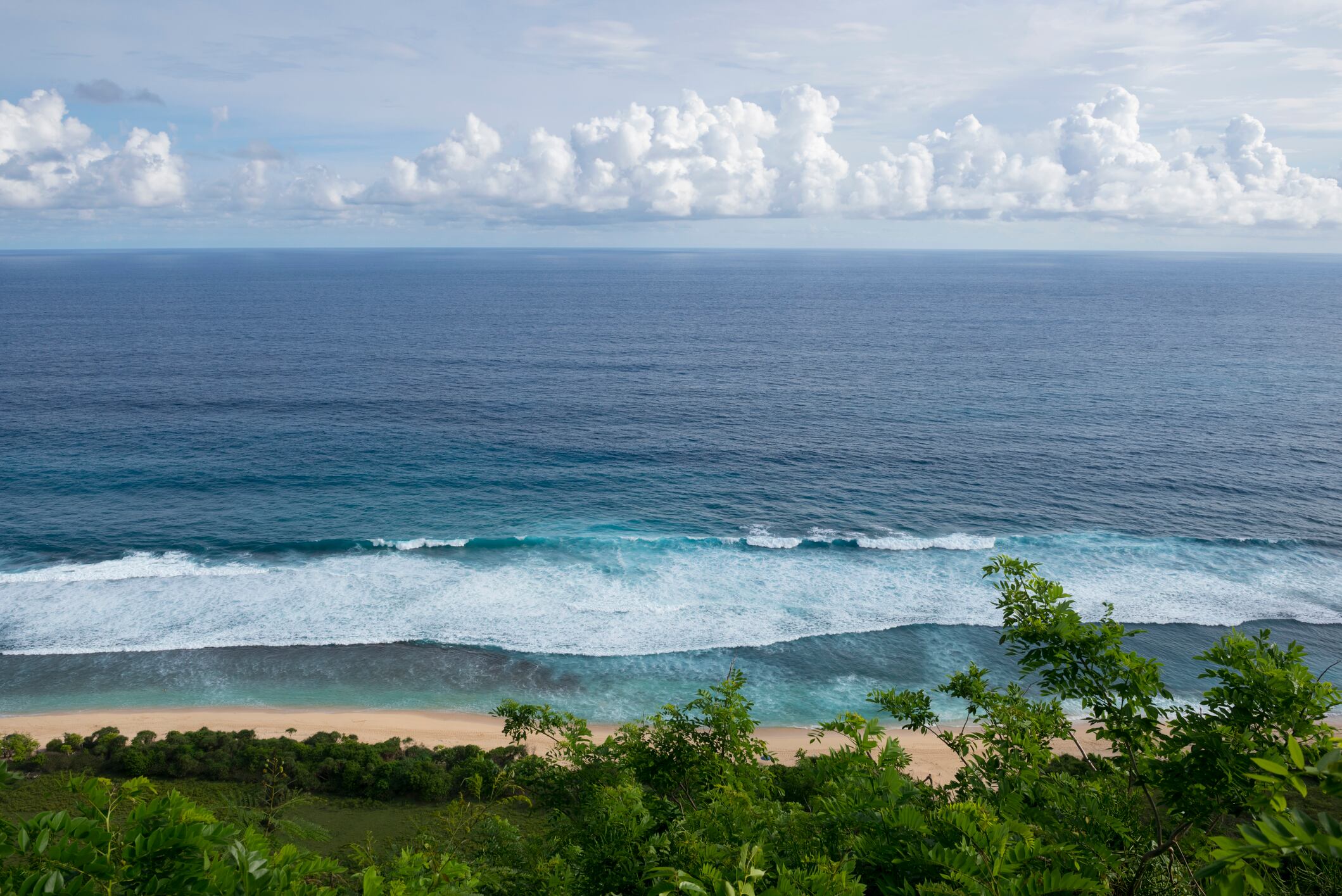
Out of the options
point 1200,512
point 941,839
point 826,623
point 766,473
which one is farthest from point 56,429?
point 1200,512

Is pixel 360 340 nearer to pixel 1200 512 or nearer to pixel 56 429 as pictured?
pixel 56 429

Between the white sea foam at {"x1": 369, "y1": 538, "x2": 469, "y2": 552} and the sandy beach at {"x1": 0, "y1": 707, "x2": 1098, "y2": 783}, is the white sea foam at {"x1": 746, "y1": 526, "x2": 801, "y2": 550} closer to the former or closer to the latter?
the sandy beach at {"x1": 0, "y1": 707, "x2": 1098, "y2": 783}

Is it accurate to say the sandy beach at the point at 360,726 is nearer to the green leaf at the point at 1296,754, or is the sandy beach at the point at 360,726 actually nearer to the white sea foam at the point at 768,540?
the white sea foam at the point at 768,540

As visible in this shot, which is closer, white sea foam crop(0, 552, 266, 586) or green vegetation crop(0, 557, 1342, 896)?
green vegetation crop(0, 557, 1342, 896)

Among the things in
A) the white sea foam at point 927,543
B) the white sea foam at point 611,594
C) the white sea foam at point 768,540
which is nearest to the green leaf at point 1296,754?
the white sea foam at point 611,594

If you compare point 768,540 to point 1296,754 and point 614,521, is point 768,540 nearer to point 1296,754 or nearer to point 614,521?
point 614,521

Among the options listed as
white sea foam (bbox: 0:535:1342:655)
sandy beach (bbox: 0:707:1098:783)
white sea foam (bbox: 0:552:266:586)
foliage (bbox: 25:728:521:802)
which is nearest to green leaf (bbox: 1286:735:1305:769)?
foliage (bbox: 25:728:521:802)
